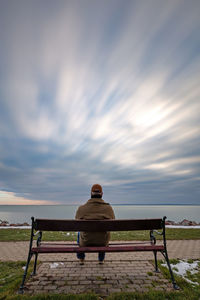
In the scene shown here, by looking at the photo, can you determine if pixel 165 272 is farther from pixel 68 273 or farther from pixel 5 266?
pixel 5 266

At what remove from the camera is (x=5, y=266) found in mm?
4590

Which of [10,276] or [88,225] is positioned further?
[10,276]

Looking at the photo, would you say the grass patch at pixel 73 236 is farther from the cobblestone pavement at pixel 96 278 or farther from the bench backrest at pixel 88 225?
the bench backrest at pixel 88 225

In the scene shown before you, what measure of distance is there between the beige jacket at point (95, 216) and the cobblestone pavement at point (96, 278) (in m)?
0.63

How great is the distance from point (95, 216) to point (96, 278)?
1.17m

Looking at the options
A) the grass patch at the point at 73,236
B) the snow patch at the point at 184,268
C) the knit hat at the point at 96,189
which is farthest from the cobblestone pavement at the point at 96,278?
the grass patch at the point at 73,236

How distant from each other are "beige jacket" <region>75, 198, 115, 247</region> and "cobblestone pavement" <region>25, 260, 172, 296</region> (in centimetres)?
63

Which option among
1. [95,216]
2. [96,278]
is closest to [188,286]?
[96,278]

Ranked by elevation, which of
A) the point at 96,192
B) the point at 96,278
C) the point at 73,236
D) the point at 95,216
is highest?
the point at 96,192

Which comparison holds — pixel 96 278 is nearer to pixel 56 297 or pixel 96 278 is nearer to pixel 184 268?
pixel 56 297

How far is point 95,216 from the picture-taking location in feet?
12.9

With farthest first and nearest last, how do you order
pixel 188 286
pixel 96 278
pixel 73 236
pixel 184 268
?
pixel 73 236 < pixel 184 268 < pixel 96 278 < pixel 188 286

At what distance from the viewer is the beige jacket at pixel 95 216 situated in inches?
150

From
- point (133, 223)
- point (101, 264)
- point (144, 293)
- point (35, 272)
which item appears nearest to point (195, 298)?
point (144, 293)
